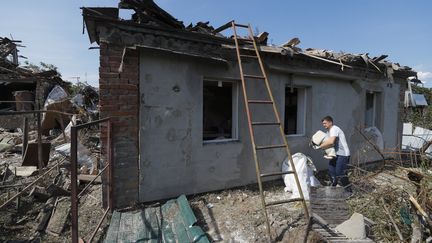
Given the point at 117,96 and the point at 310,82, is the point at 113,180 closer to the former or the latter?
the point at 117,96

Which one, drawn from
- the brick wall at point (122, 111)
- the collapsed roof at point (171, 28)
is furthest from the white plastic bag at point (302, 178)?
the brick wall at point (122, 111)

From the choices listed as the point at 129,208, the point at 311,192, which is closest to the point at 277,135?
the point at 311,192

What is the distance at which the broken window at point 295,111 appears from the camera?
23.7ft

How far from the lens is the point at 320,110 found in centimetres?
735

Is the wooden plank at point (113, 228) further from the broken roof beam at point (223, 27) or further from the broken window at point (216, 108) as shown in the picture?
the broken window at point (216, 108)

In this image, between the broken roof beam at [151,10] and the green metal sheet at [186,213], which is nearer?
the green metal sheet at [186,213]

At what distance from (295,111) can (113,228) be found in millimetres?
5339

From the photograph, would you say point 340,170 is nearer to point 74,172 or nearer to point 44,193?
point 74,172

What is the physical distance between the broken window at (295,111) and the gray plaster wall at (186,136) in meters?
0.46

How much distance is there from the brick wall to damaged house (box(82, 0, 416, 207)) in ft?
0.05

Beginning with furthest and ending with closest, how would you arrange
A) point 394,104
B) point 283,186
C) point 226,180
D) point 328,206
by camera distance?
1. point 394,104
2. point 283,186
3. point 226,180
4. point 328,206

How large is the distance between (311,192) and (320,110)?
10.7 ft

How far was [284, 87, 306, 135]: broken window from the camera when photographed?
7.23 metres

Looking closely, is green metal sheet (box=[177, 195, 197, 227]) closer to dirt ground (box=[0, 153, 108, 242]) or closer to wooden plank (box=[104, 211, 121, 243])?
wooden plank (box=[104, 211, 121, 243])
